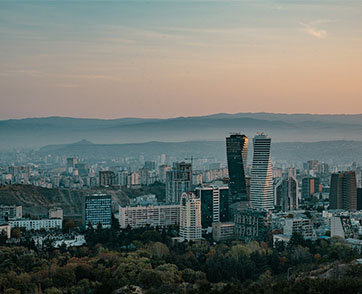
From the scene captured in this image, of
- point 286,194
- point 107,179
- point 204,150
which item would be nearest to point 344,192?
point 286,194

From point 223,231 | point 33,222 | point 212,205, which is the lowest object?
point 223,231

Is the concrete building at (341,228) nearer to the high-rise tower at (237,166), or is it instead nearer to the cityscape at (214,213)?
the cityscape at (214,213)

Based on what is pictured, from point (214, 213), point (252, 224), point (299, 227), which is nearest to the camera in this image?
point (299, 227)

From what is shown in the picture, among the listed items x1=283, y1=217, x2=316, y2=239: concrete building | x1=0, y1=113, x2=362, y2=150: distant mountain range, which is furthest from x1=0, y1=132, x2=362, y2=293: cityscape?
x1=0, y1=113, x2=362, y2=150: distant mountain range

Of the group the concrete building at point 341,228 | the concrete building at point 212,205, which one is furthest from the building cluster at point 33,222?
the concrete building at point 341,228

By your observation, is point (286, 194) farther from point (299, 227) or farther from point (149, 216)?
point (299, 227)

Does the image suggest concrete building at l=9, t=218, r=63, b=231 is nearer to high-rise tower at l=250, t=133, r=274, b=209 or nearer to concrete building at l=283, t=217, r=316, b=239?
concrete building at l=283, t=217, r=316, b=239
